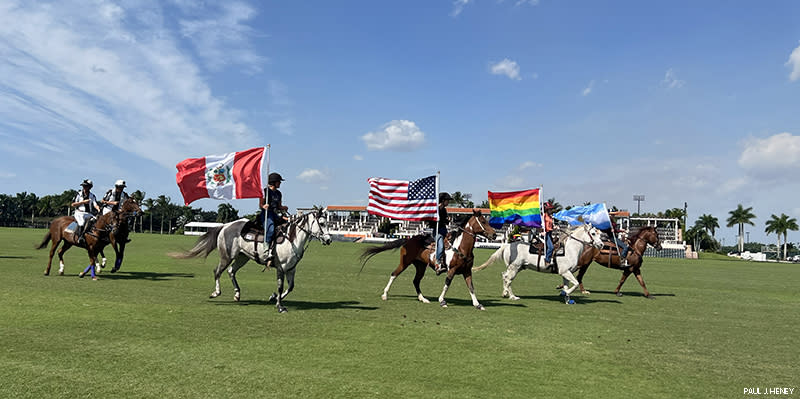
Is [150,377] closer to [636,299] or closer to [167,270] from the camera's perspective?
[636,299]

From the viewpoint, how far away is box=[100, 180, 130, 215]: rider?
15.9 m

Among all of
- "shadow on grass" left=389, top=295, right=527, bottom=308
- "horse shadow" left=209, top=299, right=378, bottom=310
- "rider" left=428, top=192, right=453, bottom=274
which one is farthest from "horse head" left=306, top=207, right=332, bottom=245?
"shadow on grass" left=389, top=295, right=527, bottom=308

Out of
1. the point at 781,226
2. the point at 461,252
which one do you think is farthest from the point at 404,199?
the point at 781,226

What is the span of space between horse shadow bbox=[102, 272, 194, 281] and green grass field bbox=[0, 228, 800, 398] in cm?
220

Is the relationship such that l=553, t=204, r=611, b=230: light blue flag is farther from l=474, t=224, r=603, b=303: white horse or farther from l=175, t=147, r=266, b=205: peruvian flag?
l=175, t=147, r=266, b=205: peruvian flag

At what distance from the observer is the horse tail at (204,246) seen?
487 inches

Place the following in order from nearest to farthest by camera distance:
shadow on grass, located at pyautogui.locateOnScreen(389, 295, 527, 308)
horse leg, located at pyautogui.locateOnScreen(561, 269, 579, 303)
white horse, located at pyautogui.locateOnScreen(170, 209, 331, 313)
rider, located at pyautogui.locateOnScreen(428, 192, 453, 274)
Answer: white horse, located at pyautogui.locateOnScreen(170, 209, 331, 313) → rider, located at pyautogui.locateOnScreen(428, 192, 453, 274) → shadow on grass, located at pyautogui.locateOnScreen(389, 295, 527, 308) → horse leg, located at pyautogui.locateOnScreen(561, 269, 579, 303)

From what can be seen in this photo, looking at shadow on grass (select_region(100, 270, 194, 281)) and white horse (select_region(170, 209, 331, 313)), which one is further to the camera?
shadow on grass (select_region(100, 270, 194, 281))

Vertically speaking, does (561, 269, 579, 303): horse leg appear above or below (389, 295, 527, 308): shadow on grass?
above

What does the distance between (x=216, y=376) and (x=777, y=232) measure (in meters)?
127

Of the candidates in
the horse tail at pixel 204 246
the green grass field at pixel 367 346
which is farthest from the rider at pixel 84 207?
the horse tail at pixel 204 246

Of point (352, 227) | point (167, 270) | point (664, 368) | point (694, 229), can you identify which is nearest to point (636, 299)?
point (664, 368)

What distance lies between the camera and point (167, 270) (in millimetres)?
19969

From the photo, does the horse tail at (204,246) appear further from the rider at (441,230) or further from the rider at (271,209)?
the rider at (441,230)
